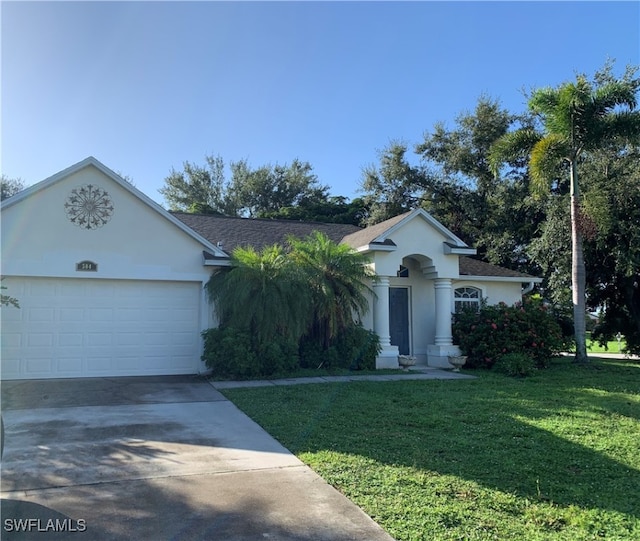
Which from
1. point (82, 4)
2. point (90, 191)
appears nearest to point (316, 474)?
point (82, 4)

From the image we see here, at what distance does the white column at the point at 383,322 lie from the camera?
44.9 feet

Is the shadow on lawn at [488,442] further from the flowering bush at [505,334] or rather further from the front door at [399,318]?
the front door at [399,318]

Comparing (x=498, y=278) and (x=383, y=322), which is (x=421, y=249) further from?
(x=498, y=278)

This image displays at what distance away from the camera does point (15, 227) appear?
11.1 m

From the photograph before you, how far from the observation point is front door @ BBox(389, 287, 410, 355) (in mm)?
15359

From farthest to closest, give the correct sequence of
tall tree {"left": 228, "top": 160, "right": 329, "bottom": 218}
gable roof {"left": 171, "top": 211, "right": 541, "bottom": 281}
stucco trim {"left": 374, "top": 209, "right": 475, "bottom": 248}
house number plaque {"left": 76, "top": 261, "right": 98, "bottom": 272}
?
tall tree {"left": 228, "top": 160, "right": 329, "bottom": 218} < gable roof {"left": 171, "top": 211, "right": 541, "bottom": 281} < stucco trim {"left": 374, "top": 209, "right": 475, "bottom": 248} < house number plaque {"left": 76, "top": 261, "right": 98, "bottom": 272}

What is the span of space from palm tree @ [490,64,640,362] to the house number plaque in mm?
12354

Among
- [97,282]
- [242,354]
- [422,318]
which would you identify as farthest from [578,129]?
[97,282]

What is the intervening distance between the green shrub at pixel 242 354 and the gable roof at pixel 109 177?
7.26 ft

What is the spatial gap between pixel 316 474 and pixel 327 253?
818 centimetres

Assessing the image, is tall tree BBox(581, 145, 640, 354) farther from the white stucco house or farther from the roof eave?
the white stucco house

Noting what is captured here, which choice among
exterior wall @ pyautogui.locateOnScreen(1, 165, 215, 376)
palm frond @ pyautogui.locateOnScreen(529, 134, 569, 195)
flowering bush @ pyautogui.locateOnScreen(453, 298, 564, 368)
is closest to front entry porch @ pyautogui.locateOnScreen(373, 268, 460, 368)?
flowering bush @ pyautogui.locateOnScreen(453, 298, 564, 368)

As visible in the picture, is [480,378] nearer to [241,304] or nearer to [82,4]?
[241,304]

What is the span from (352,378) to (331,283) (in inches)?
97.4
